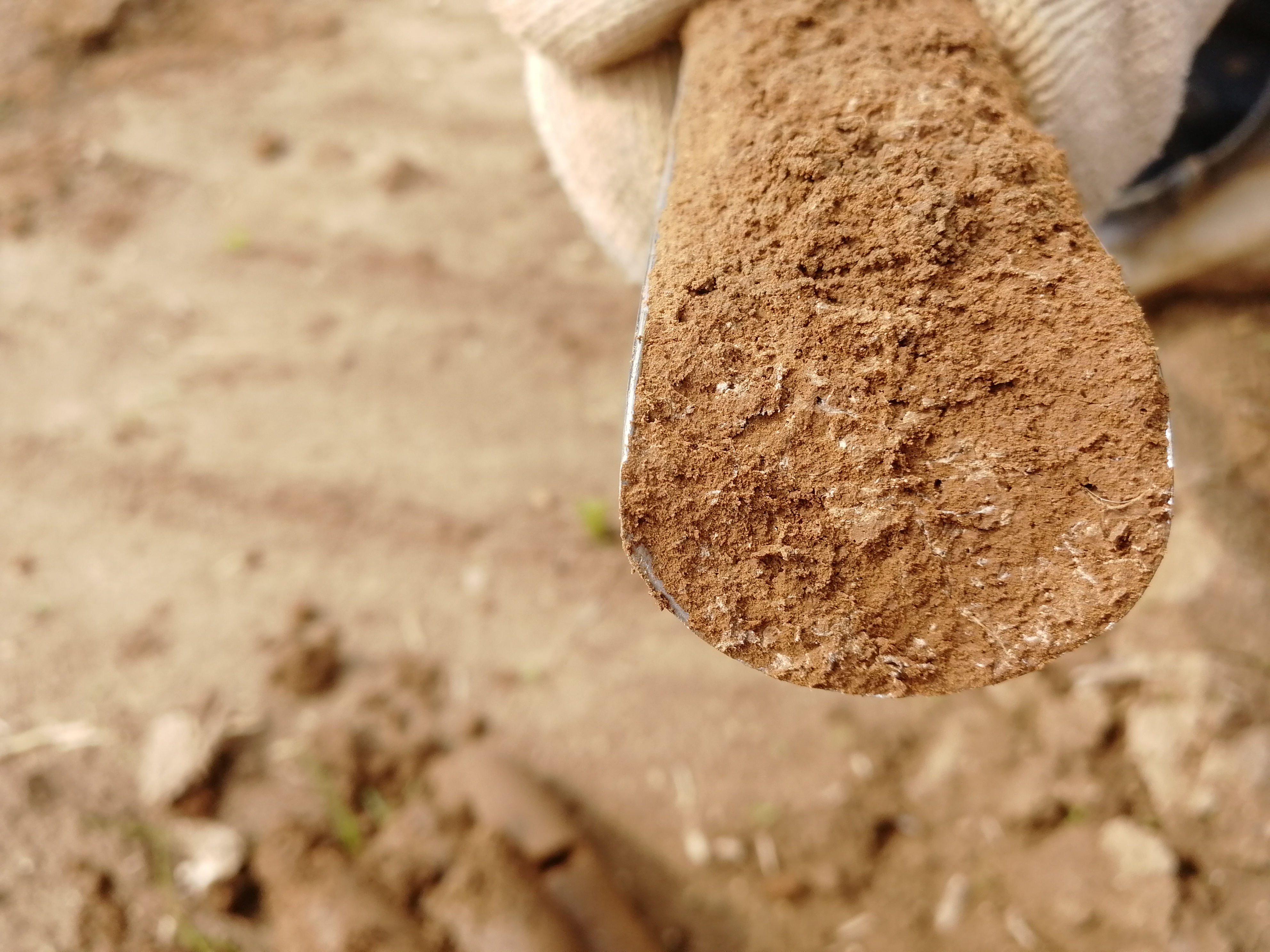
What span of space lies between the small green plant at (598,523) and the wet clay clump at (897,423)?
1514 mm

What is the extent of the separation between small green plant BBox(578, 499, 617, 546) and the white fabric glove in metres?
0.85

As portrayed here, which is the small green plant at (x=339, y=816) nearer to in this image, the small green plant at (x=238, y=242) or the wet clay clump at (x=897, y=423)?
the wet clay clump at (x=897, y=423)

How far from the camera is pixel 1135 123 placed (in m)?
1.48

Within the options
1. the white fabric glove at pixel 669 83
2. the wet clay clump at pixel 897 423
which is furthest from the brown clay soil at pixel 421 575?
the wet clay clump at pixel 897 423

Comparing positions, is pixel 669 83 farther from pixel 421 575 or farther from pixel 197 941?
pixel 197 941

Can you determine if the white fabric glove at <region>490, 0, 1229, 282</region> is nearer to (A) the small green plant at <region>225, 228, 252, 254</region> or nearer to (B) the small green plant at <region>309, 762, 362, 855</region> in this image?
(B) the small green plant at <region>309, 762, 362, 855</region>

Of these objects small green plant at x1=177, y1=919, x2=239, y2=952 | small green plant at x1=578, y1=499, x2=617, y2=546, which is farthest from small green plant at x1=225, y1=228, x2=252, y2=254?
small green plant at x1=177, y1=919, x2=239, y2=952

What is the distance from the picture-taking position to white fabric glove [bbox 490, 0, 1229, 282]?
1255mm

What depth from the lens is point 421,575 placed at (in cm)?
252

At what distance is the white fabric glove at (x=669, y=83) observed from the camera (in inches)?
49.4

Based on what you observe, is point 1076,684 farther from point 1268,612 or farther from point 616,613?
point 616,613

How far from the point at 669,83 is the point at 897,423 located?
94 centimetres

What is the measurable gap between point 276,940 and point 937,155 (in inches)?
82.3

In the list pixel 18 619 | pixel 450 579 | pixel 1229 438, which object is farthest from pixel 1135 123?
pixel 18 619
